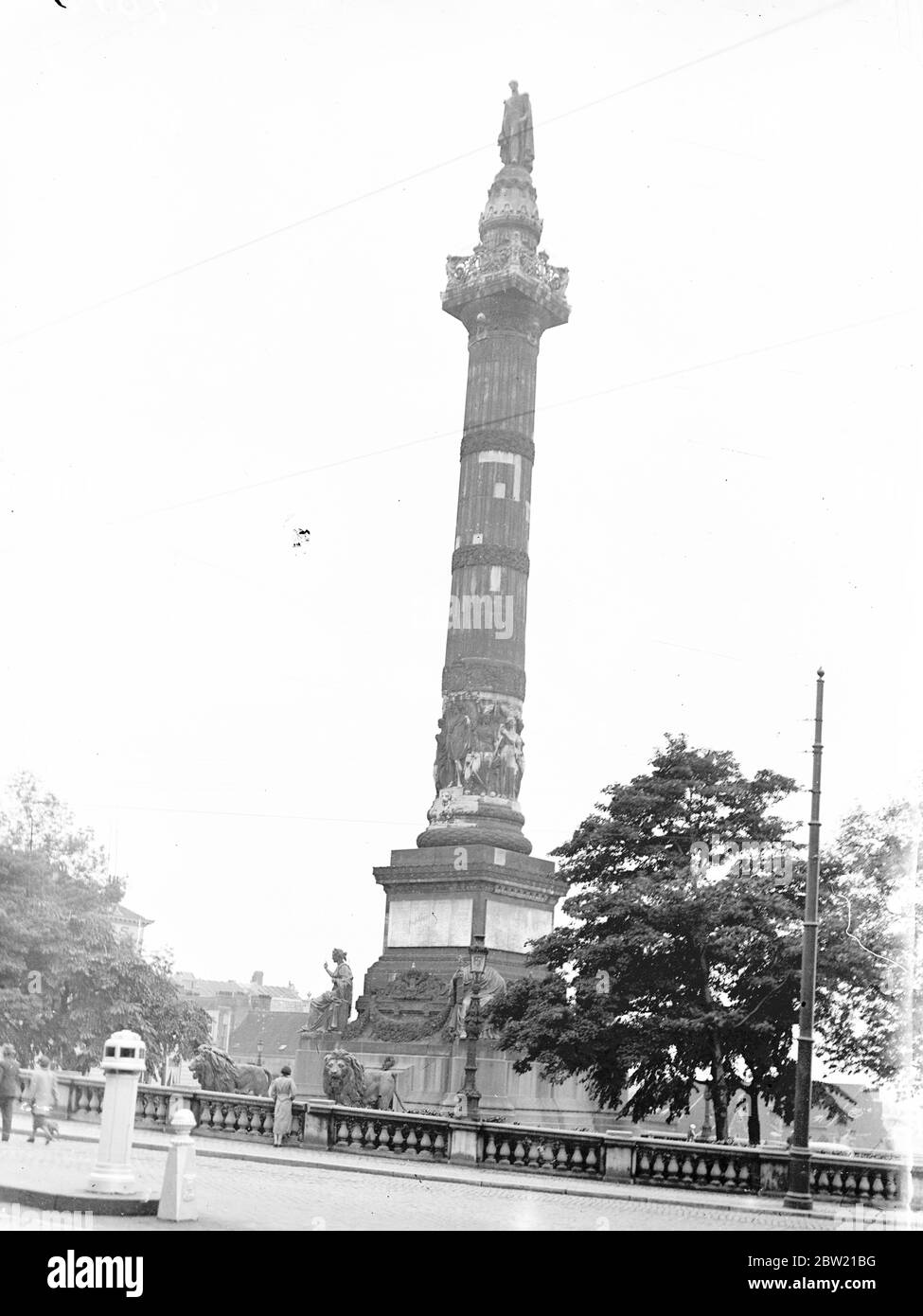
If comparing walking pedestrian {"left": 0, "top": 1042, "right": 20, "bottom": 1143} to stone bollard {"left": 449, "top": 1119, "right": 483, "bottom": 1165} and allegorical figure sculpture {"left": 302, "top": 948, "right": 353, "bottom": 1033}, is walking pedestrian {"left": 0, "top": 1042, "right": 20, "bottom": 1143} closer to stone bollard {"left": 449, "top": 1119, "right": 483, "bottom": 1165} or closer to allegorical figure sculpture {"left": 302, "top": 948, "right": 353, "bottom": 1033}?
stone bollard {"left": 449, "top": 1119, "right": 483, "bottom": 1165}

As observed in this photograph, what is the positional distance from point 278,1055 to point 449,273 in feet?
75.0

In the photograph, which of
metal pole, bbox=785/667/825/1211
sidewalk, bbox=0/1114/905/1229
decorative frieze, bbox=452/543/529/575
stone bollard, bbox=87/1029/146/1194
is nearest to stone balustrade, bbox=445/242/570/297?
decorative frieze, bbox=452/543/529/575

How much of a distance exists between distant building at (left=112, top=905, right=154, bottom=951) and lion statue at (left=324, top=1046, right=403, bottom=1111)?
4.46m

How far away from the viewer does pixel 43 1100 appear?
2106 cm

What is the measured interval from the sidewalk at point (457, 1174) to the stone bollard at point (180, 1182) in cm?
573

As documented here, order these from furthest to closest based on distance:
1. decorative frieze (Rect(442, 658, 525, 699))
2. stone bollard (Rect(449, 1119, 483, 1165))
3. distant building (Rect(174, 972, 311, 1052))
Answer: distant building (Rect(174, 972, 311, 1052))
decorative frieze (Rect(442, 658, 525, 699))
stone bollard (Rect(449, 1119, 483, 1165))

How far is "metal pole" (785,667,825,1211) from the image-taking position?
795 inches

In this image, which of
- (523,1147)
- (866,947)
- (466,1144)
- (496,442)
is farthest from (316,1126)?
(496,442)

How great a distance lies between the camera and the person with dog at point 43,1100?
61.9 feet

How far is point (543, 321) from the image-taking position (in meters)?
42.2

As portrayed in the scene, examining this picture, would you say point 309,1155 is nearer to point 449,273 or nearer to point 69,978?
point 69,978

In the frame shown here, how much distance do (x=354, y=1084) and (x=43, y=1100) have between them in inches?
352

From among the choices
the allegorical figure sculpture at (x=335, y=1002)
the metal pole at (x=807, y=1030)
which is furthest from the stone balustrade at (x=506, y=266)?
the metal pole at (x=807, y=1030)

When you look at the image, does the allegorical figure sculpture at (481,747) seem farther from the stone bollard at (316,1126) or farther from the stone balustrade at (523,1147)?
the stone bollard at (316,1126)
